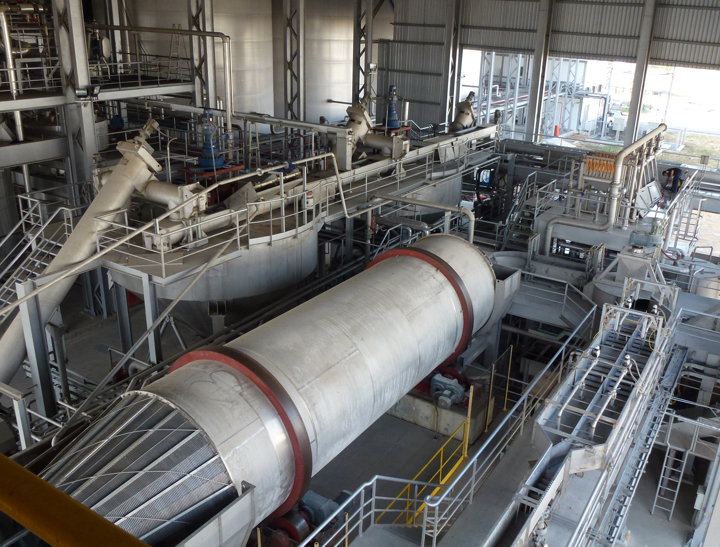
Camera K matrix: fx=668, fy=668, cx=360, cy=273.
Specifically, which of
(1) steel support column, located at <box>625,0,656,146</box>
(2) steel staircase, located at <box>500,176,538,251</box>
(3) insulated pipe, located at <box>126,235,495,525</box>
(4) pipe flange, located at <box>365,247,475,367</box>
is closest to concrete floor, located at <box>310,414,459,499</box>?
(4) pipe flange, located at <box>365,247,475,367</box>

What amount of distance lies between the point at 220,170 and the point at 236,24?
13604 mm

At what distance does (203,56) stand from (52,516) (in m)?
23.7

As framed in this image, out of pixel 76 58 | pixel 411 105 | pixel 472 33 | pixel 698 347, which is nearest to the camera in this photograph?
pixel 698 347

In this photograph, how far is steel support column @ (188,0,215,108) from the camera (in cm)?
2300

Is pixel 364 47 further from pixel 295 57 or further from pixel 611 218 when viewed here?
pixel 611 218

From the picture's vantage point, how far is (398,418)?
49.4ft

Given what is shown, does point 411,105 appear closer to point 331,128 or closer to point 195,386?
point 331,128

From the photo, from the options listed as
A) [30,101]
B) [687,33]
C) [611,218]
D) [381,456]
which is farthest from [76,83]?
[687,33]

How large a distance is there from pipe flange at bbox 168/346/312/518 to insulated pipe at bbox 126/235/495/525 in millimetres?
14

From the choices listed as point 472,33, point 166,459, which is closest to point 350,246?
point 166,459

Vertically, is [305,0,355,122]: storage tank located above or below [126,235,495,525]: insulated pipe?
above

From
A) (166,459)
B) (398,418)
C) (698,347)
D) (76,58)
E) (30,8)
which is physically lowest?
(398,418)

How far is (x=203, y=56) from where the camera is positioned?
23.2 metres

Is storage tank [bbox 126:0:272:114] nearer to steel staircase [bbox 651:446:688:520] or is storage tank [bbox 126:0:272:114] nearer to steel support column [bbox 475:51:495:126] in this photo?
steel support column [bbox 475:51:495:126]
